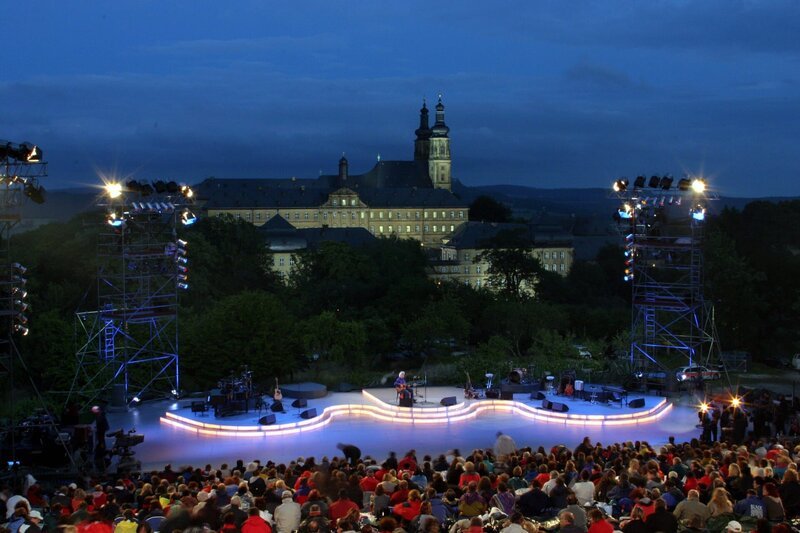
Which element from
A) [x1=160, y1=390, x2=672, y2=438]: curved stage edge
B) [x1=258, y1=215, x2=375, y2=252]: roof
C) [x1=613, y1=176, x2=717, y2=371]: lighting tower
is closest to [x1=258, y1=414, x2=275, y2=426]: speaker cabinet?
[x1=160, y1=390, x2=672, y2=438]: curved stage edge

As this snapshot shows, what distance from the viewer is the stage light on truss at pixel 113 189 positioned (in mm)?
23547

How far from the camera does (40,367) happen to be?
32875mm

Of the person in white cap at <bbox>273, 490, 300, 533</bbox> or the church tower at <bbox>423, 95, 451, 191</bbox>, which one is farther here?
the church tower at <bbox>423, 95, 451, 191</bbox>

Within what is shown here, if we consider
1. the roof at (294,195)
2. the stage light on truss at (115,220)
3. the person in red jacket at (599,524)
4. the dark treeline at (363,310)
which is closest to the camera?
the person in red jacket at (599,524)

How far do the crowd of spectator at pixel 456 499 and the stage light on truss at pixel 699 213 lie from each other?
11.5m

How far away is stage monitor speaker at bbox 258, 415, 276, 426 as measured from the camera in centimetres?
2150

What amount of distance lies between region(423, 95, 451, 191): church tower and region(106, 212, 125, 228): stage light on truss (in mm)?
138137

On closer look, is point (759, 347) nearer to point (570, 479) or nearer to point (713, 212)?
point (713, 212)

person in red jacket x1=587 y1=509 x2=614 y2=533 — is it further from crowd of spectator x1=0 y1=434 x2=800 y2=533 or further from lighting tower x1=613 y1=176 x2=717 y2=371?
lighting tower x1=613 y1=176 x2=717 y2=371

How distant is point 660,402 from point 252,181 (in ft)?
409

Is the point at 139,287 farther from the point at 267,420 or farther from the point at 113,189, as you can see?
the point at 267,420

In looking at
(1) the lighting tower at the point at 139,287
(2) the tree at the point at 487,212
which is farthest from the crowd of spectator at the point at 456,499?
(2) the tree at the point at 487,212

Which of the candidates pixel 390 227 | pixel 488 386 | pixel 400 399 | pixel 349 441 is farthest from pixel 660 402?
pixel 390 227

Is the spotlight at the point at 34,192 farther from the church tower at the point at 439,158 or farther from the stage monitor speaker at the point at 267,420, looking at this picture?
the church tower at the point at 439,158
